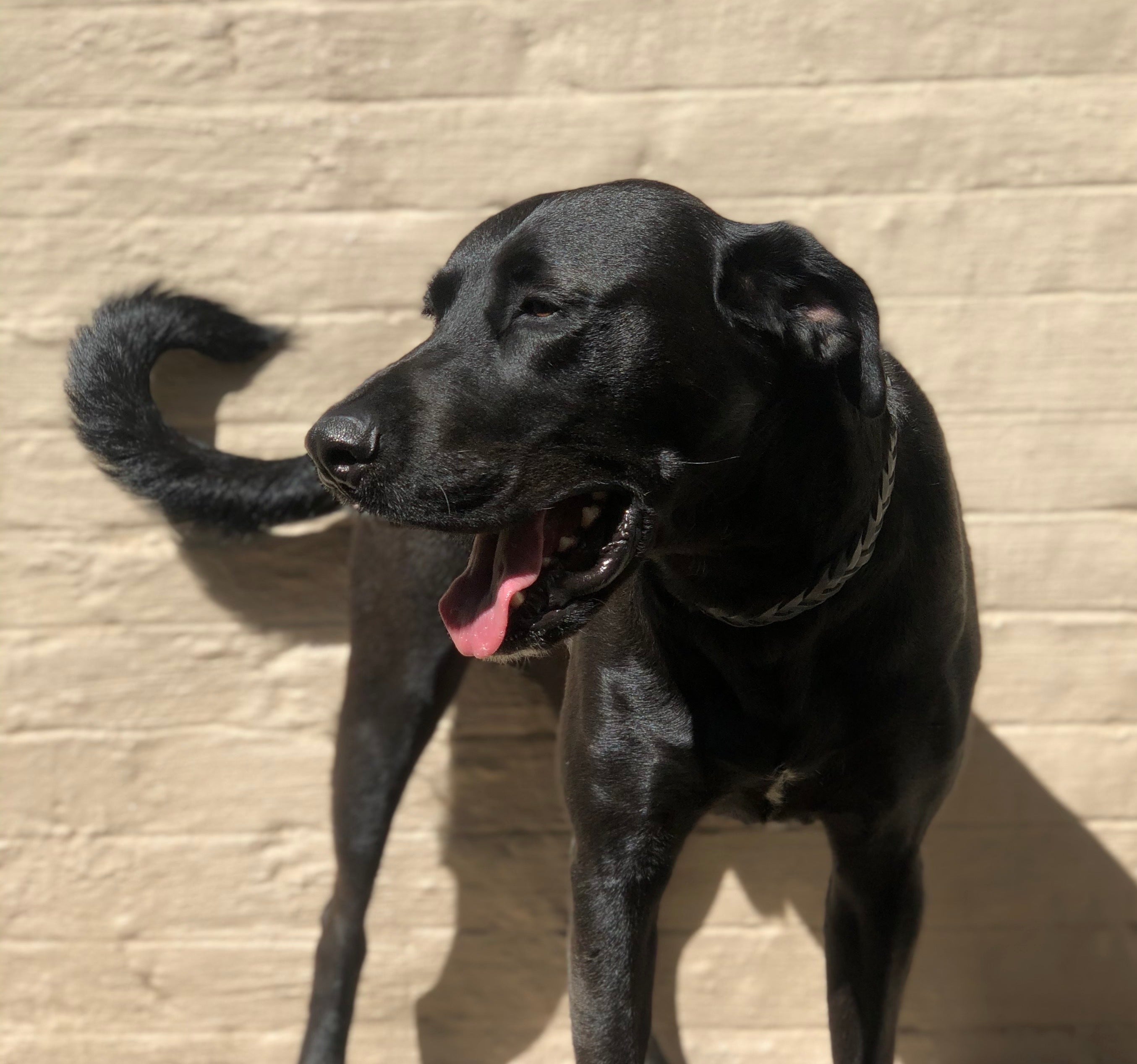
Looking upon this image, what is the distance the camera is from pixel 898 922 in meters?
2.10

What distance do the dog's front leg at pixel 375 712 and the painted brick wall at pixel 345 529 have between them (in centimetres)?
27

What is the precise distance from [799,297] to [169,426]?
136cm

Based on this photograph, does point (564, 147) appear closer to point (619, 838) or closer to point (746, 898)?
point (619, 838)

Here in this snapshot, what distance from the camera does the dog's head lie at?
1.58m

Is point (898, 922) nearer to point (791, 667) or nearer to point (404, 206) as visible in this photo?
point (791, 667)

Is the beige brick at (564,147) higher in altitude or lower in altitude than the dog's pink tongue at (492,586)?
higher

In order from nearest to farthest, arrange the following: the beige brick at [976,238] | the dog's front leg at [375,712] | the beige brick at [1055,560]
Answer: the dog's front leg at [375,712] < the beige brick at [976,238] < the beige brick at [1055,560]

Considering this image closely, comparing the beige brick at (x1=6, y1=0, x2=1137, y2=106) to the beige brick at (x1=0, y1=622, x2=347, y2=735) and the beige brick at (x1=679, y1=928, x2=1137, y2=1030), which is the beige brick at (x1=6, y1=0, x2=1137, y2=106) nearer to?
the beige brick at (x1=0, y1=622, x2=347, y2=735)

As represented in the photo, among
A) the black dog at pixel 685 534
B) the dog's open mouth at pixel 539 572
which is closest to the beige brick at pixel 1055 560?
the black dog at pixel 685 534

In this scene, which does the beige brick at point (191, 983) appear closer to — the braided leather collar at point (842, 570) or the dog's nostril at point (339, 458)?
the braided leather collar at point (842, 570)

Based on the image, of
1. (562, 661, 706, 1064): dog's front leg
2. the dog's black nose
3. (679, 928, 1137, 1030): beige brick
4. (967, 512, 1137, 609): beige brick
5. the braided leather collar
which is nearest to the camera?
the dog's black nose

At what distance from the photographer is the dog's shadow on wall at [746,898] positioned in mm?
2752

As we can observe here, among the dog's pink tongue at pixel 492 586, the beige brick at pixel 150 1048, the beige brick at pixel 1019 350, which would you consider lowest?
the beige brick at pixel 150 1048

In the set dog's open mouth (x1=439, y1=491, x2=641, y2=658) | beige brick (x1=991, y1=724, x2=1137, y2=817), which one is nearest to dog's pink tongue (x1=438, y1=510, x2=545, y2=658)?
dog's open mouth (x1=439, y1=491, x2=641, y2=658)
